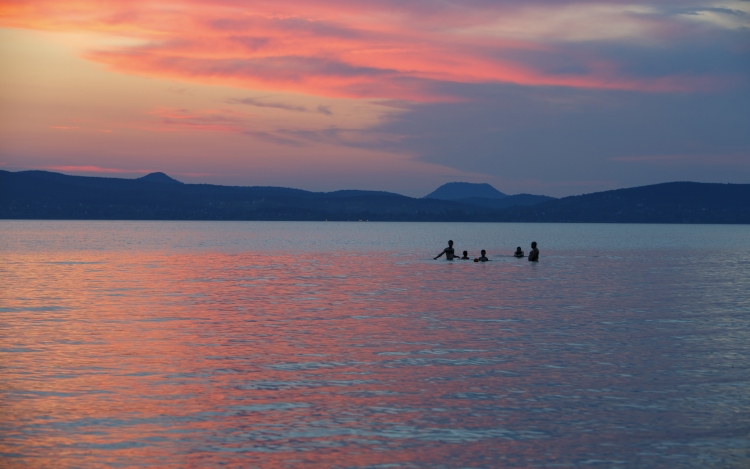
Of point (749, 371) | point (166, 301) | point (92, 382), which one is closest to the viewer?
point (92, 382)

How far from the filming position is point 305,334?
95.1 feet

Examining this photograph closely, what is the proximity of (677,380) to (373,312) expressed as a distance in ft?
56.4

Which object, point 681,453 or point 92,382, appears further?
point 92,382

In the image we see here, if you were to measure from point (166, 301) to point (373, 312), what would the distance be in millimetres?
11571

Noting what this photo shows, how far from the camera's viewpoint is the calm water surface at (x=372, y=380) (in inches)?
571

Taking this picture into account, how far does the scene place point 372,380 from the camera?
20.5m

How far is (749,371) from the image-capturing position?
2228 centimetres

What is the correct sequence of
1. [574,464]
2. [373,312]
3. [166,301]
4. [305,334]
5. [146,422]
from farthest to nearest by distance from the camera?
[166,301] < [373,312] < [305,334] < [146,422] < [574,464]

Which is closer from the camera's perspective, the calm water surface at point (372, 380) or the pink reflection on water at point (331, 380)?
the calm water surface at point (372, 380)

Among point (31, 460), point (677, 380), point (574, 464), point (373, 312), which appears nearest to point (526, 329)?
point (373, 312)

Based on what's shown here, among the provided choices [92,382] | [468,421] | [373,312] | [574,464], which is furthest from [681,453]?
[373,312]

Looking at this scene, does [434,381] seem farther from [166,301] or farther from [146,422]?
[166,301]

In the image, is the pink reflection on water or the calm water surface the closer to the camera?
the calm water surface

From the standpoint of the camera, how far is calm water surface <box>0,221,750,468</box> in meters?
14.5
